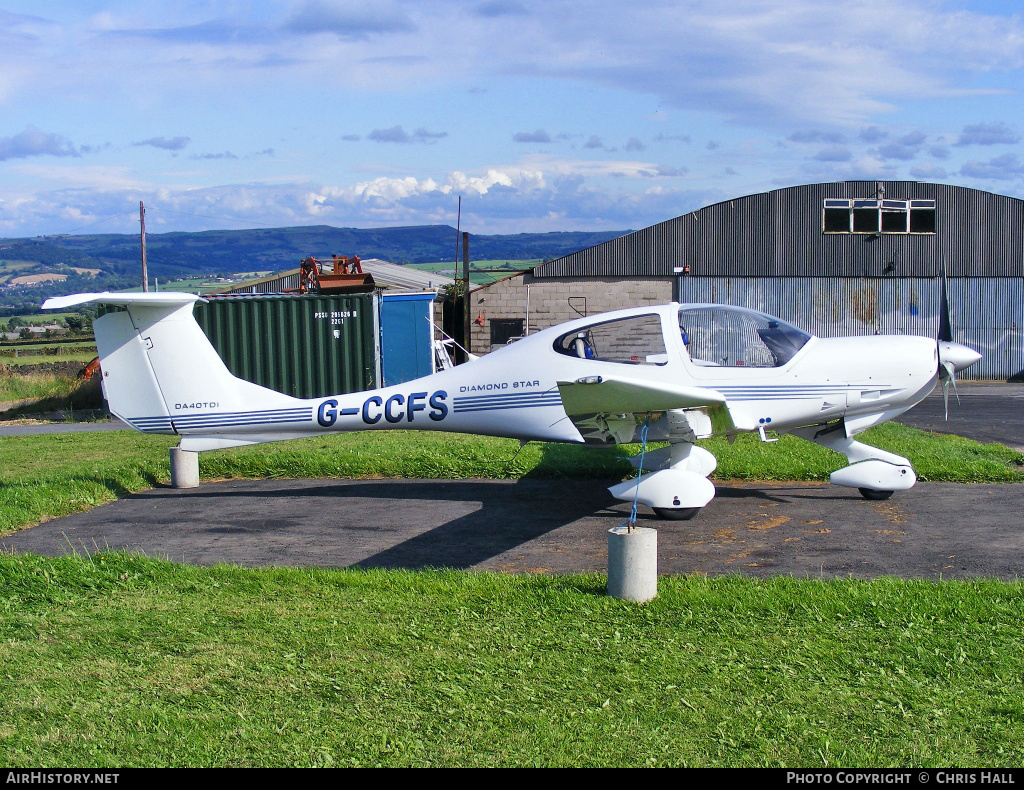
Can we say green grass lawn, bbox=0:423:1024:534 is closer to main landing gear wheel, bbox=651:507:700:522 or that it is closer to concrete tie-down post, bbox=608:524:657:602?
main landing gear wheel, bbox=651:507:700:522

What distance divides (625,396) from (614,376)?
1.26 m

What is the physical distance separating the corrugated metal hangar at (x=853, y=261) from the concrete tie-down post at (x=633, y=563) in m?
23.6

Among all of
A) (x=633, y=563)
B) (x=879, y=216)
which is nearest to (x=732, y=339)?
(x=633, y=563)

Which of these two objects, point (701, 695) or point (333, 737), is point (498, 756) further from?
point (701, 695)

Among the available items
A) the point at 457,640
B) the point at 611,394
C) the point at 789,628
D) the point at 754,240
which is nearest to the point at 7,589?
the point at 457,640

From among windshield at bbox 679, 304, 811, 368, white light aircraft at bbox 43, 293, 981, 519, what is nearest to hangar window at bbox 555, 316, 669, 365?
white light aircraft at bbox 43, 293, 981, 519

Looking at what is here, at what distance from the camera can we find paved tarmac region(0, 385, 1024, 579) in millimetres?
7523

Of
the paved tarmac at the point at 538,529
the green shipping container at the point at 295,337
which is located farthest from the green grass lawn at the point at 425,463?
the green shipping container at the point at 295,337

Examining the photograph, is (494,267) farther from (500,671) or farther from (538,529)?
(500,671)

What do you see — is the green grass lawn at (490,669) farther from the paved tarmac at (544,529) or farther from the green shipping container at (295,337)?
the green shipping container at (295,337)

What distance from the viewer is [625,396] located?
7.80 metres

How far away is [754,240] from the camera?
29.3m
